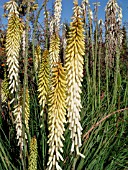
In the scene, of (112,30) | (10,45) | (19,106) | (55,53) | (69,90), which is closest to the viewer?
(69,90)

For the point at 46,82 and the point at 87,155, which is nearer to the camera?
the point at 46,82

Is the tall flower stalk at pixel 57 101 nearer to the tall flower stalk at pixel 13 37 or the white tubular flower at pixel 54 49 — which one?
the tall flower stalk at pixel 13 37

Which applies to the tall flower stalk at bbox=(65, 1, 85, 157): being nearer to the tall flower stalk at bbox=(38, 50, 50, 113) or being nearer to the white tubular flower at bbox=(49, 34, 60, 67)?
the tall flower stalk at bbox=(38, 50, 50, 113)

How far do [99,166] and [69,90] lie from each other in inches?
48.7

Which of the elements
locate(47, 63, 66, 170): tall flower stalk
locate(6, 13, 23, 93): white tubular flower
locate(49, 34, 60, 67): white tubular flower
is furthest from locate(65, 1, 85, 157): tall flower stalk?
locate(49, 34, 60, 67): white tubular flower

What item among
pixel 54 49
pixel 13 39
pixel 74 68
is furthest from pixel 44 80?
pixel 54 49

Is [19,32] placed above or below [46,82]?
above

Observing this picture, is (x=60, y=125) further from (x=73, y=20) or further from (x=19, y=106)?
(x=73, y=20)

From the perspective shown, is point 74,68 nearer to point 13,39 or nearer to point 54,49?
point 13,39

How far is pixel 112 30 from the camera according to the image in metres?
5.66

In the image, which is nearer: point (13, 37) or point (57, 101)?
point (57, 101)

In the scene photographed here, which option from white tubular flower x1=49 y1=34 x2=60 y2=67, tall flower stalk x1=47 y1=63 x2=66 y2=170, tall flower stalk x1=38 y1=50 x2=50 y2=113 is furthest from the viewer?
white tubular flower x1=49 y1=34 x2=60 y2=67

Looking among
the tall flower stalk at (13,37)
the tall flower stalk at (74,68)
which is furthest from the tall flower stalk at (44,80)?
the tall flower stalk at (74,68)

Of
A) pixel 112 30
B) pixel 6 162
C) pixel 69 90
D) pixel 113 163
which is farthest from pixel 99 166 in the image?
pixel 112 30
